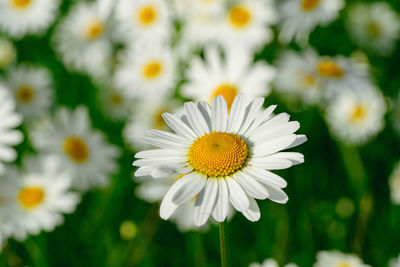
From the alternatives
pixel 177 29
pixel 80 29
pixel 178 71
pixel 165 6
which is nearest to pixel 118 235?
pixel 178 71

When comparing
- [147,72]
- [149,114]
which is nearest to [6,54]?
[147,72]

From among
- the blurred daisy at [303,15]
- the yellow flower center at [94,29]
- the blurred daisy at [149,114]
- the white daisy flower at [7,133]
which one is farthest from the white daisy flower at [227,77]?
the yellow flower center at [94,29]

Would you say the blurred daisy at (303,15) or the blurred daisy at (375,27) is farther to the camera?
the blurred daisy at (375,27)

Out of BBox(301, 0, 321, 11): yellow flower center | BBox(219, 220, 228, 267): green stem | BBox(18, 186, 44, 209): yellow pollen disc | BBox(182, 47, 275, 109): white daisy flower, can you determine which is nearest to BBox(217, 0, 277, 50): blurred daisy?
BBox(301, 0, 321, 11): yellow flower center

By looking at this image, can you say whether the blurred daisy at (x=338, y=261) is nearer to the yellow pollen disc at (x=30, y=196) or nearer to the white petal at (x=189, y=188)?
the white petal at (x=189, y=188)

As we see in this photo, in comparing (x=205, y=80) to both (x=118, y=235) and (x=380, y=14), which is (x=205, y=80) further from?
(x=380, y=14)

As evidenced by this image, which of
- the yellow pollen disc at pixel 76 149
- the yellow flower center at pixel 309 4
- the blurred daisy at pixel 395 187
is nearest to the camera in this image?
the blurred daisy at pixel 395 187

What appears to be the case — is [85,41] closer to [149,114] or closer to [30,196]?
[149,114]
